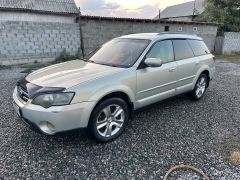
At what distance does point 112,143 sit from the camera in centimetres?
334

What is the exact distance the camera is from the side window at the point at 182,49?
4446mm

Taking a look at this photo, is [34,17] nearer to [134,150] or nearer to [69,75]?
[69,75]

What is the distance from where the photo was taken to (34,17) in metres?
10.9

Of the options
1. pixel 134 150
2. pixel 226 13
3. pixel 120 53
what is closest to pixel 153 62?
pixel 120 53

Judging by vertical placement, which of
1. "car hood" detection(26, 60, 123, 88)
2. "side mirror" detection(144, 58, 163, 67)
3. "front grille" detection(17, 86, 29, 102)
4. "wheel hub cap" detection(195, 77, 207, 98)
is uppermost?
"side mirror" detection(144, 58, 163, 67)

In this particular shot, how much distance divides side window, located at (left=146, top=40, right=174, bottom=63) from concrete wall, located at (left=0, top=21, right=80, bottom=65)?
27.4ft

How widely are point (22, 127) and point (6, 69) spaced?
22.3 ft

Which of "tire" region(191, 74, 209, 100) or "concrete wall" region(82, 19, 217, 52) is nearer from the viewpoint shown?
"tire" region(191, 74, 209, 100)

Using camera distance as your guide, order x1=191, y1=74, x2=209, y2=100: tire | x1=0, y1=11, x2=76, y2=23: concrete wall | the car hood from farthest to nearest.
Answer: x1=0, y1=11, x2=76, y2=23: concrete wall < x1=191, y1=74, x2=209, y2=100: tire < the car hood

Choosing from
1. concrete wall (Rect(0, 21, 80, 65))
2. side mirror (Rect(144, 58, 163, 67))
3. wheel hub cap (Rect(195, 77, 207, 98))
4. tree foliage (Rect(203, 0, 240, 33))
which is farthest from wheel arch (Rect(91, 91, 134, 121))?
tree foliage (Rect(203, 0, 240, 33))

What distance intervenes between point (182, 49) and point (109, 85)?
91.9 inches

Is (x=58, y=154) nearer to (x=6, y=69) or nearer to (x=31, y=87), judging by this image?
(x=31, y=87)

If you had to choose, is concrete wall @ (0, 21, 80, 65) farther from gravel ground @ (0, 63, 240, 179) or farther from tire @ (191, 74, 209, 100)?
tire @ (191, 74, 209, 100)

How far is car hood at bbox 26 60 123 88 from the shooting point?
2.95 metres
